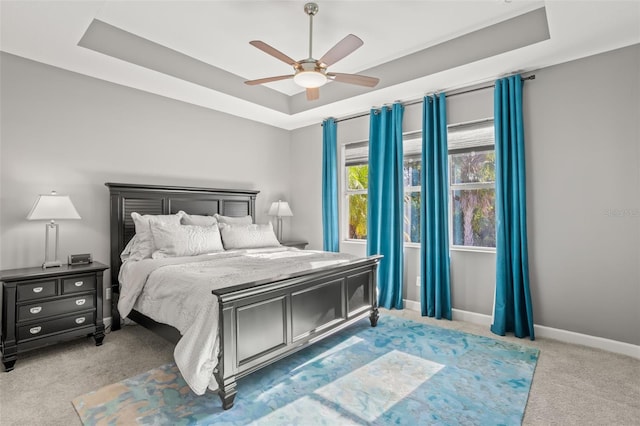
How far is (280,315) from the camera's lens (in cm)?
247

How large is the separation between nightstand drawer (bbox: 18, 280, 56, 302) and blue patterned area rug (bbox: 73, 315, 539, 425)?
3.59 ft

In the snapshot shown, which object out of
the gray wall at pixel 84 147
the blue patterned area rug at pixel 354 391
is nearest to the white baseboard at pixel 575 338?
the blue patterned area rug at pixel 354 391

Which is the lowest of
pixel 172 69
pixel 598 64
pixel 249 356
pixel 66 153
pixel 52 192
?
pixel 249 356

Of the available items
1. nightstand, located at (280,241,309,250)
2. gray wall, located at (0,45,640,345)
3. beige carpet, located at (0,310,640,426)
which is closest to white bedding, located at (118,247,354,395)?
beige carpet, located at (0,310,640,426)

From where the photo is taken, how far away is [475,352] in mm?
2873

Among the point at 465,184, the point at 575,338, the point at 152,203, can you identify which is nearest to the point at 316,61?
the point at 465,184

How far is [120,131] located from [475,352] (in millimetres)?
4235

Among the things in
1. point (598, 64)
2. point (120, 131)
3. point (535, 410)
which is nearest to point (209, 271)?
point (120, 131)

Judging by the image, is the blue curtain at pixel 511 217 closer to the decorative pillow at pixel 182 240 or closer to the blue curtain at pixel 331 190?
the blue curtain at pixel 331 190

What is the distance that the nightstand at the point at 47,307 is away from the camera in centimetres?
258

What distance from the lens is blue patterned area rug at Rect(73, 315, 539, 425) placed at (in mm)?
1973

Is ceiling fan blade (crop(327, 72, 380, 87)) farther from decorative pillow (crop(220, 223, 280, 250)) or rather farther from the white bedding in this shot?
decorative pillow (crop(220, 223, 280, 250))

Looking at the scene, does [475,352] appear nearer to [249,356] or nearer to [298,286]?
[298,286]

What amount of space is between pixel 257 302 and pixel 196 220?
196 centimetres
